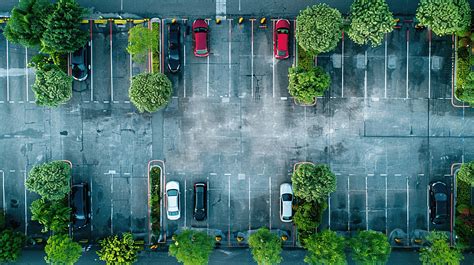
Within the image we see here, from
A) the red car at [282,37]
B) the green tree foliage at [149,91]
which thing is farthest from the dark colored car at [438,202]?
the green tree foliage at [149,91]

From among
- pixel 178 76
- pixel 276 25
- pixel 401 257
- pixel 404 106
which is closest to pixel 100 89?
pixel 178 76

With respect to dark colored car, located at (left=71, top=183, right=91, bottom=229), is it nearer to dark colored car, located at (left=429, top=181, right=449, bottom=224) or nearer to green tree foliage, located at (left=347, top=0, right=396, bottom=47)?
green tree foliage, located at (left=347, top=0, right=396, bottom=47)

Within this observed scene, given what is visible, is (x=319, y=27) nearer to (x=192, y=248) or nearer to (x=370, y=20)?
(x=370, y=20)

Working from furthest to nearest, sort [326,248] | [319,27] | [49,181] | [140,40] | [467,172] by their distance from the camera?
1. [140,40]
2. [467,172]
3. [49,181]
4. [326,248]
5. [319,27]

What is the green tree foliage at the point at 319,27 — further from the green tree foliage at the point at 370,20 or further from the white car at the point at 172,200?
the white car at the point at 172,200

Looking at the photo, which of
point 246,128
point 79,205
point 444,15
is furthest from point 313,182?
point 79,205

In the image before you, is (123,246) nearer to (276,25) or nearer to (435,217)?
(276,25)
